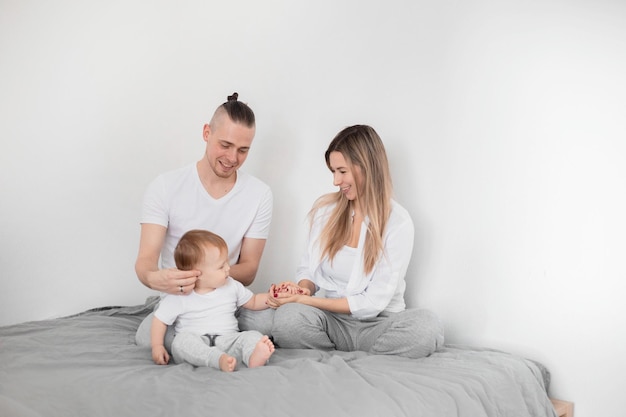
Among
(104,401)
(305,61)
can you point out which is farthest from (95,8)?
(104,401)

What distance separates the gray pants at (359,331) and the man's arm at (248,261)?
332mm

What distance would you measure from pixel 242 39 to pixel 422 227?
4.34 feet

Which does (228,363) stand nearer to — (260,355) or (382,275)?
(260,355)

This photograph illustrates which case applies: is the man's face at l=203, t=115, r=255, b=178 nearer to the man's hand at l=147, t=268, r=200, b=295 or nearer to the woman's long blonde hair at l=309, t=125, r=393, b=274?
the woman's long blonde hair at l=309, t=125, r=393, b=274

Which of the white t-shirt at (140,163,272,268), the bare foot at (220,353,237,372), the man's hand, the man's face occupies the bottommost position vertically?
the bare foot at (220,353,237,372)

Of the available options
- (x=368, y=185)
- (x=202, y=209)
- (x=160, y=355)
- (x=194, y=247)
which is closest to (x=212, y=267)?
(x=194, y=247)

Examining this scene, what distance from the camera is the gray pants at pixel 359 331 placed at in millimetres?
2410

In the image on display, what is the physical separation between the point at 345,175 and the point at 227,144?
465 millimetres

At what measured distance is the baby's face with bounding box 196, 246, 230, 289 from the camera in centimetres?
239

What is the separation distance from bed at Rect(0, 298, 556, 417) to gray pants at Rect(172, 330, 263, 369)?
0.15 feet

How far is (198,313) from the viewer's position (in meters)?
2.42

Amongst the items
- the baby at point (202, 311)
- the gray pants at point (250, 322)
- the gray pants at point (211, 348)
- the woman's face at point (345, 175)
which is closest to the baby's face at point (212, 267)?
the baby at point (202, 311)

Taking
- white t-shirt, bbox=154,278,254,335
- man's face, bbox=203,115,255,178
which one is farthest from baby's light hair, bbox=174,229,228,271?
man's face, bbox=203,115,255,178

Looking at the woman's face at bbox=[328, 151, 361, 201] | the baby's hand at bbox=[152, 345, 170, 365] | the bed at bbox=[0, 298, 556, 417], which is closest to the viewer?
the bed at bbox=[0, 298, 556, 417]
